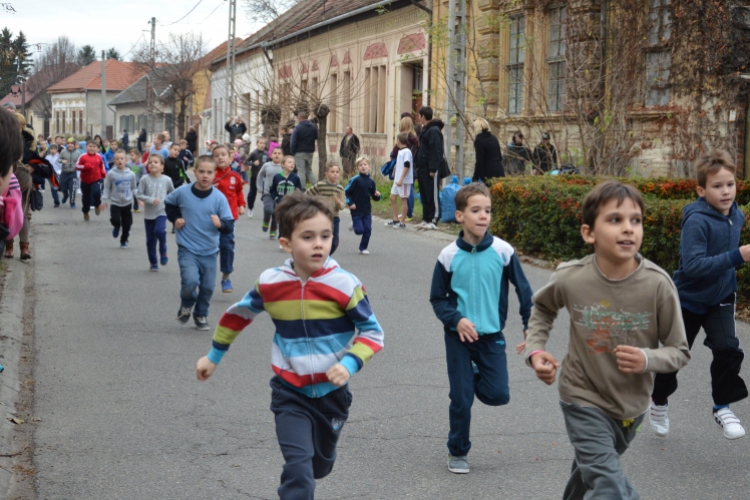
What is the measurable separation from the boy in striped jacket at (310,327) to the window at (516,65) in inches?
786

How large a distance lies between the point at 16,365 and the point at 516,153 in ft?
48.3

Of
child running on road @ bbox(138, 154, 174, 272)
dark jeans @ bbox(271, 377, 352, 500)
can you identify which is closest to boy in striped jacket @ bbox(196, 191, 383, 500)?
dark jeans @ bbox(271, 377, 352, 500)

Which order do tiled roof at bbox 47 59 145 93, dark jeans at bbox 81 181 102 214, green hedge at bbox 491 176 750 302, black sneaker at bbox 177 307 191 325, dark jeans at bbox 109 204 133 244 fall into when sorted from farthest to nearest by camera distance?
tiled roof at bbox 47 59 145 93
dark jeans at bbox 81 181 102 214
dark jeans at bbox 109 204 133 244
green hedge at bbox 491 176 750 302
black sneaker at bbox 177 307 191 325

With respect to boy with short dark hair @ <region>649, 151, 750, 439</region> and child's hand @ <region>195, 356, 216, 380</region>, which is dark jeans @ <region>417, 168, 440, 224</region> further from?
child's hand @ <region>195, 356, 216, 380</region>

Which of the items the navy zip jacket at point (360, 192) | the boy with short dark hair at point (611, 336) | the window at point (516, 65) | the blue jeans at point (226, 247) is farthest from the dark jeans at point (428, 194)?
the boy with short dark hair at point (611, 336)

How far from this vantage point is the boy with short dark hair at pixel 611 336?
377 centimetres

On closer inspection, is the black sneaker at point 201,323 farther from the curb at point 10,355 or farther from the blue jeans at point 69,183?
the blue jeans at point 69,183

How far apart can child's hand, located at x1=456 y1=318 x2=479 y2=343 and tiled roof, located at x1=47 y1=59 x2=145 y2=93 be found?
10583 centimetres

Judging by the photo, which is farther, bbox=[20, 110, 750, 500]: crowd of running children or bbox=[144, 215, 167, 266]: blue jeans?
bbox=[144, 215, 167, 266]: blue jeans

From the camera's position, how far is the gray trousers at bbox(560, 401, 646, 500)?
374 centimetres

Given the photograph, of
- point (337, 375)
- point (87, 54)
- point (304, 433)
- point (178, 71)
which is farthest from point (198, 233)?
point (87, 54)

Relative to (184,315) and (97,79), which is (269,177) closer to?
(184,315)

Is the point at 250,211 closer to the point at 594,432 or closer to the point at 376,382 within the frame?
the point at 376,382

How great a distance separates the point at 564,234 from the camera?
45.2 ft
